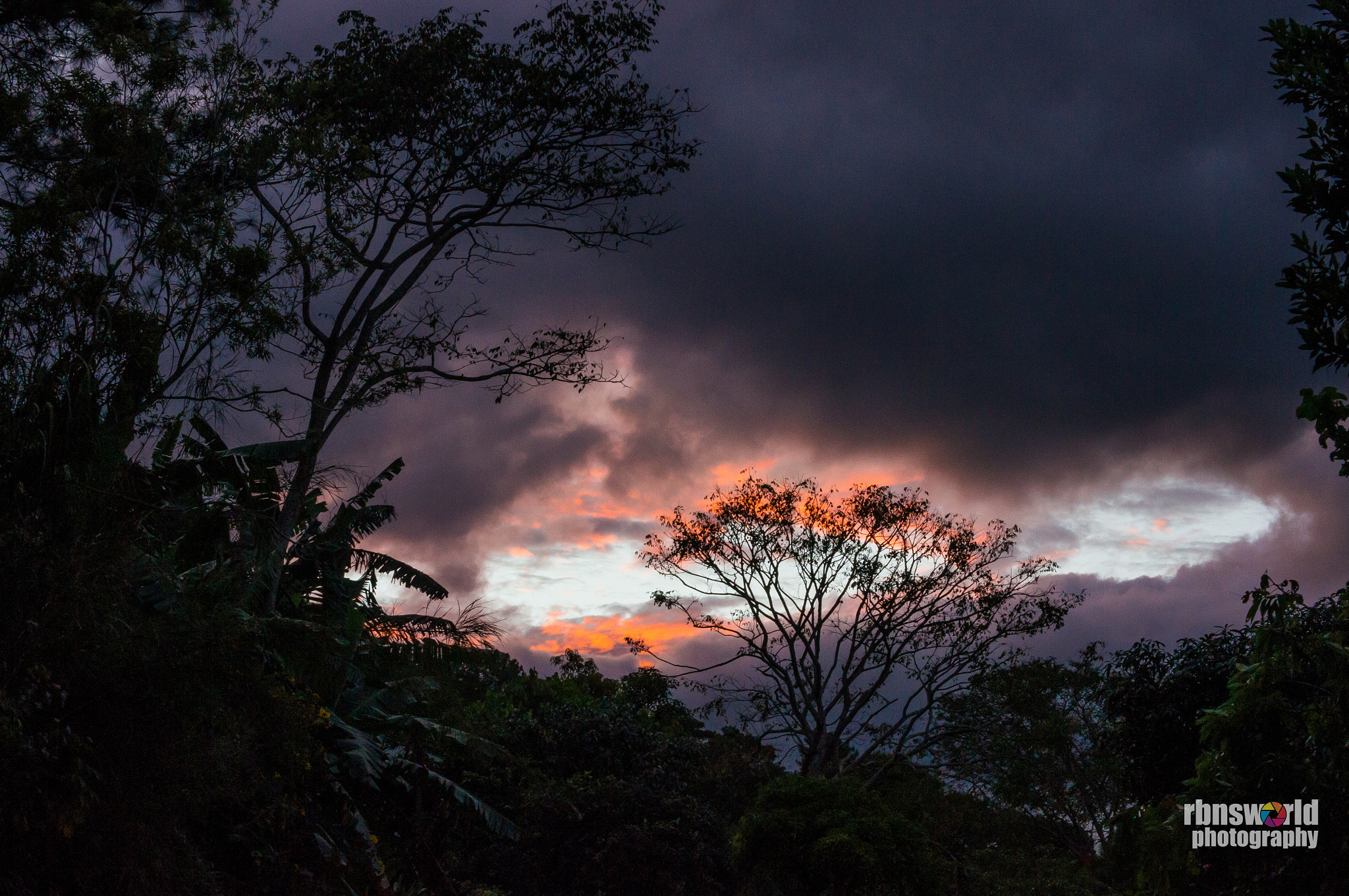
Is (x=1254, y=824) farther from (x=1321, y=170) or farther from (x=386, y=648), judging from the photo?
(x=386, y=648)

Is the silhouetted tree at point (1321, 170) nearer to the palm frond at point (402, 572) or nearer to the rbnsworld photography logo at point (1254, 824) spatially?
the rbnsworld photography logo at point (1254, 824)

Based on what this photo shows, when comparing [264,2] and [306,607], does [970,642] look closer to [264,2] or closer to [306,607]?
[306,607]

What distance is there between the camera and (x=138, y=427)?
32.1ft

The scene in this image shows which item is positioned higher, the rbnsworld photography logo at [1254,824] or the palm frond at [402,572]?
the palm frond at [402,572]

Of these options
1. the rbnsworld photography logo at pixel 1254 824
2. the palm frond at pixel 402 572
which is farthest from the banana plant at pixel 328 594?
the rbnsworld photography logo at pixel 1254 824

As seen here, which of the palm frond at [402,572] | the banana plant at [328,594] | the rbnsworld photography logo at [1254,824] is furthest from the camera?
the palm frond at [402,572]

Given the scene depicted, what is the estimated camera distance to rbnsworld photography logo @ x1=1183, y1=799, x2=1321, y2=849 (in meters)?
6.79

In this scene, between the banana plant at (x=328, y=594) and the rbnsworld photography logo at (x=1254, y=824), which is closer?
the rbnsworld photography logo at (x=1254, y=824)

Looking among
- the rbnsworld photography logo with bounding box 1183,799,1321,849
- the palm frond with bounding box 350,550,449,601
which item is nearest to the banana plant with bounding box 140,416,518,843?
the palm frond with bounding box 350,550,449,601

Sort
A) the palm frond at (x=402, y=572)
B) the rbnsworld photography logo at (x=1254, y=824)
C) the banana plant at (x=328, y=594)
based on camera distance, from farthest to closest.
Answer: the palm frond at (x=402, y=572) < the banana plant at (x=328, y=594) < the rbnsworld photography logo at (x=1254, y=824)

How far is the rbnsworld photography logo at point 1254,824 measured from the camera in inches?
267

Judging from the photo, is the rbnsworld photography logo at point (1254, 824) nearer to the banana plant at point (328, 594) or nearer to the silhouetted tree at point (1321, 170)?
the silhouetted tree at point (1321, 170)

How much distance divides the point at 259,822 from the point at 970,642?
17312 millimetres

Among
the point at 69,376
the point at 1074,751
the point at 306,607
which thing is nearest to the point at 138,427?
the point at 69,376
